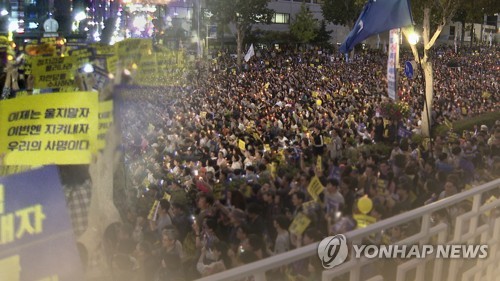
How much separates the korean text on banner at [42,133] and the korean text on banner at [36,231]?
0.74 m

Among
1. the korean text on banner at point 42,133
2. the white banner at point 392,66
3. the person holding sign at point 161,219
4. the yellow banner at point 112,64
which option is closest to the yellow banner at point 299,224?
the person holding sign at point 161,219

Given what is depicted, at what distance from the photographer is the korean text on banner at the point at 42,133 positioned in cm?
384

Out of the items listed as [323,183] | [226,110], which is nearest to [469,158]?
[323,183]

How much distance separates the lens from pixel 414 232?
3.77m

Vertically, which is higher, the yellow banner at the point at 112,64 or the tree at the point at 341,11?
the tree at the point at 341,11

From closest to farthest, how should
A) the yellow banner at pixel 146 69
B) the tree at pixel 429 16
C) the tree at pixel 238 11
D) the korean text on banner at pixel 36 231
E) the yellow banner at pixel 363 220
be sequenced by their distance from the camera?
the korean text on banner at pixel 36 231 < the yellow banner at pixel 363 220 < the yellow banner at pixel 146 69 < the tree at pixel 429 16 < the tree at pixel 238 11

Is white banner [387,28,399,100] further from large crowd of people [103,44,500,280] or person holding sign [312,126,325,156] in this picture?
person holding sign [312,126,325,156]

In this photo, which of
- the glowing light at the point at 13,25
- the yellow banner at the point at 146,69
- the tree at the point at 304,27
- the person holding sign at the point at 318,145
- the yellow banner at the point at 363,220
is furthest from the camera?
the tree at the point at 304,27

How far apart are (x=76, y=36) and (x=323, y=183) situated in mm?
14369

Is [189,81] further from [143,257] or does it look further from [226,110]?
[143,257]

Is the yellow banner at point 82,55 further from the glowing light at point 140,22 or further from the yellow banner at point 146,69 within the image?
the glowing light at point 140,22

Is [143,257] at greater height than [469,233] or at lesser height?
lesser

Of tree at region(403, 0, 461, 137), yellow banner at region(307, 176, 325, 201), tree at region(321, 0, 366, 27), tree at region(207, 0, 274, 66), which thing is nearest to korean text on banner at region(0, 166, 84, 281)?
yellow banner at region(307, 176, 325, 201)

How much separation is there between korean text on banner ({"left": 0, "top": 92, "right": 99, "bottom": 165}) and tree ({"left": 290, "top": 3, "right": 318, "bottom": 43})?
48787 mm
